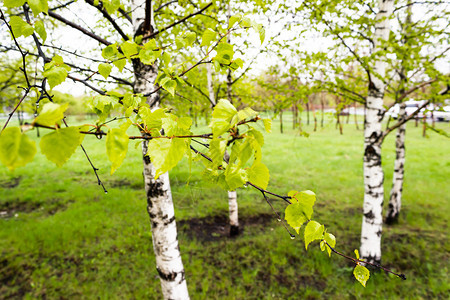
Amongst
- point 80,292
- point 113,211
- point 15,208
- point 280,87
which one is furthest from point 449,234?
point 15,208

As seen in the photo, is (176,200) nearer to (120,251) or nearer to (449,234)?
(120,251)

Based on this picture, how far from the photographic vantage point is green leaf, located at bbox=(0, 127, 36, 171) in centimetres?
53

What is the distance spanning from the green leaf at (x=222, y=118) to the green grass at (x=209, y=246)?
1.32m

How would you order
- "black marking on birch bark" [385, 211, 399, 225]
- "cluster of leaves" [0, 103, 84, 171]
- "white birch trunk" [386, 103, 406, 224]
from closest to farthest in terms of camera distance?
"cluster of leaves" [0, 103, 84, 171] < "white birch trunk" [386, 103, 406, 224] < "black marking on birch bark" [385, 211, 399, 225]

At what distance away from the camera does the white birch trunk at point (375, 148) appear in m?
3.96

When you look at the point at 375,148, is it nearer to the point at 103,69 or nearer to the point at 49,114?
the point at 103,69

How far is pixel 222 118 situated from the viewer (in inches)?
28.4

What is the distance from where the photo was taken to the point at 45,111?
55 centimetres

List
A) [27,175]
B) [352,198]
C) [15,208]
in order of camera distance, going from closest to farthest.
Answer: [15,208] < [352,198] < [27,175]

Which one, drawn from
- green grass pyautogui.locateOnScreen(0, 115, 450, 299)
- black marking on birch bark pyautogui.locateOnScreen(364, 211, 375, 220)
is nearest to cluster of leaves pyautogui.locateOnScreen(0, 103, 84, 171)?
green grass pyautogui.locateOnScreen(0, 115, 450, 299)

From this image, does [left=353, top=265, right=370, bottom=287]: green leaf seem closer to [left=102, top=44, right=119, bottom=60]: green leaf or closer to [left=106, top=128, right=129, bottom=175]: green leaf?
[left=106, top=128, right=129, bottom=175]: green leaf

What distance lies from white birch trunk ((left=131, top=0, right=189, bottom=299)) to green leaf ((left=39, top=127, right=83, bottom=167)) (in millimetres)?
1804

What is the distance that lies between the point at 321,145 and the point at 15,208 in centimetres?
1570

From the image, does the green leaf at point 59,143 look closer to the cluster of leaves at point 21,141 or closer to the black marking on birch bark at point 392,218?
the cluster of leaves at point 21,141
